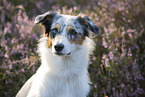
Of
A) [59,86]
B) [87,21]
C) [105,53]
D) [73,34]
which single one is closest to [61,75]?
[59,86]

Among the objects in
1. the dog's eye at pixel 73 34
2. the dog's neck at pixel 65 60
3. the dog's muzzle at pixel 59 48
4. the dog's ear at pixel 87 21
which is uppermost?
the dog's ear at pixel 87 21

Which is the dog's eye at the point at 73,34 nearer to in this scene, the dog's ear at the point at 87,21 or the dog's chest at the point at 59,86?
the dog's ear at the point at 87,21

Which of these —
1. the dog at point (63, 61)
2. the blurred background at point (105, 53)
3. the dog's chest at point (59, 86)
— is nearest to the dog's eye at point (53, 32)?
the dog at point (63, 61)

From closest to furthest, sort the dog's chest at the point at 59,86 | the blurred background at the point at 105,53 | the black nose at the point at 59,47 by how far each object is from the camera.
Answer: the black nose at the point at 59,47
the dog's chest at the point at 59,86
the blurred background at the point at 105,53

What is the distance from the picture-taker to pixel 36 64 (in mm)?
4508

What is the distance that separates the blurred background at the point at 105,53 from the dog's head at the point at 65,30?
1.16 ft

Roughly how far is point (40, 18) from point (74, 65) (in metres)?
1.14

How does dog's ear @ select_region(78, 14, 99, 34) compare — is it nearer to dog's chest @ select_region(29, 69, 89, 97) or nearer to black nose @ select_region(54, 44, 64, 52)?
black nose @ select_region(54, 44, 64, 52)

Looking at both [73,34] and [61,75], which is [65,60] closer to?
[61,75]

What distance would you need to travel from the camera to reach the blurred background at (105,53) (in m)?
4.07

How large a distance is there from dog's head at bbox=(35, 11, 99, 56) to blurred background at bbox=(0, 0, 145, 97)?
1.16 ft

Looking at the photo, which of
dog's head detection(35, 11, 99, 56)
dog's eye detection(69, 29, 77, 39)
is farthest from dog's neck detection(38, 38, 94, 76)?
dog's eye detection(69, 29, 77, 39)

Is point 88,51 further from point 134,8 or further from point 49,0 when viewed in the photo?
point 49,0

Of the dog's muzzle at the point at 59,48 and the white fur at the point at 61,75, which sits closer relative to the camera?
the dog's muzzle at the point at 59,48
